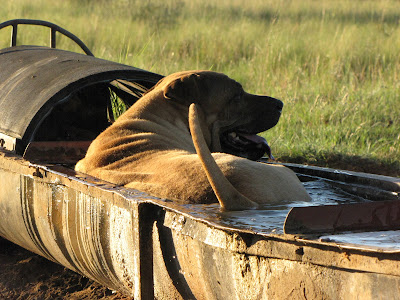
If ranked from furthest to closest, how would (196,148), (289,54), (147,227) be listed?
(289,54) → (147,227) → (196,148)

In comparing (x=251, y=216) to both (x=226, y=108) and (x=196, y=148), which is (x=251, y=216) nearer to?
(x=196, y=148)

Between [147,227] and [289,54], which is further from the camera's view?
[289,54]

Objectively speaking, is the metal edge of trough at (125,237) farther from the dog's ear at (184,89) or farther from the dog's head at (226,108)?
the dog's head at (226,108)

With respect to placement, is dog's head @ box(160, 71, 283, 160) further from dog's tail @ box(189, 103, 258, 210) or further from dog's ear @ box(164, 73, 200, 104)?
dog's tail @ box(189, 103, 258, 210)

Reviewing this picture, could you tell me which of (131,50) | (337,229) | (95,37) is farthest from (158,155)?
(95,37)

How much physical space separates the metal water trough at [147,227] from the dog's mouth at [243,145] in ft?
0.90

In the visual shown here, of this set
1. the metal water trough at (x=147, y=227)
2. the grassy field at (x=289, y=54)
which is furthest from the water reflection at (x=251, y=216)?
the grassy field at (x=289, y=54)

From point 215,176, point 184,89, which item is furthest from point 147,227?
point 184,89

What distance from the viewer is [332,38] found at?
36.7ft

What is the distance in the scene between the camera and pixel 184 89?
3.95 metres

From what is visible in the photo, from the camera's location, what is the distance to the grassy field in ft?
23.1

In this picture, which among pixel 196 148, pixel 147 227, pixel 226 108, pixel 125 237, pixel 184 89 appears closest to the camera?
pixel 196 148

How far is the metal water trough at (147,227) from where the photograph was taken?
7.00 ft

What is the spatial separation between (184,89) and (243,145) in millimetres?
560
